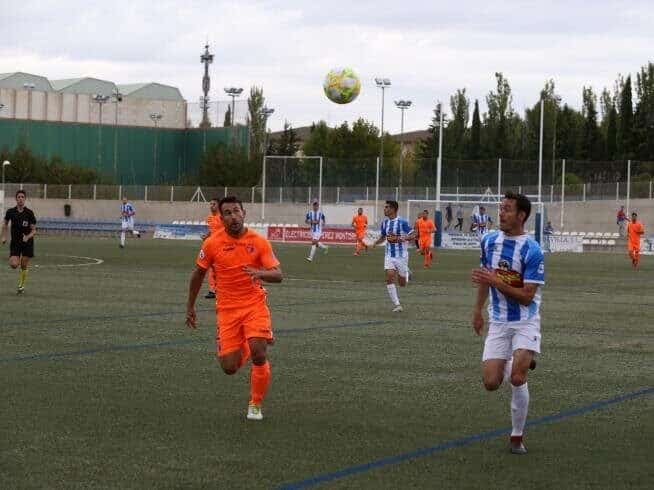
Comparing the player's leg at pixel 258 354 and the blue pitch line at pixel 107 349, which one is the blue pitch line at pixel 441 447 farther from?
the blue pitch line at pixel 107 349

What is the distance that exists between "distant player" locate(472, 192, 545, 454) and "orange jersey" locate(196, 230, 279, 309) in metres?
2.03

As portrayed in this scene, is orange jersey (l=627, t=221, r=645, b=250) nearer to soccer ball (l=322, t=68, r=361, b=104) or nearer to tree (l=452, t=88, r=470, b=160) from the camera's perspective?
soccer ball (l=322, t=68, r=361, b=104)

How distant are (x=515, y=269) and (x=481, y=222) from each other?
156ft

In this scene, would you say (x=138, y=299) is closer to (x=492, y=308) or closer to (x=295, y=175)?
(x=492, y=308)

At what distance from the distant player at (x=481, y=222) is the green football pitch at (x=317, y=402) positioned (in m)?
34.1

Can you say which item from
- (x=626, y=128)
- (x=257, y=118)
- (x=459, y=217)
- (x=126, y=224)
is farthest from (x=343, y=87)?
(x=257, y=118)

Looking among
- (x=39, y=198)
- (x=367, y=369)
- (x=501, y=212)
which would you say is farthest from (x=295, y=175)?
(x=501, y=212)

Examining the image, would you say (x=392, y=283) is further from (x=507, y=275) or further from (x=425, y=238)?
(x=425, y=238)

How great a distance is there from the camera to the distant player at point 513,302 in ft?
29.4

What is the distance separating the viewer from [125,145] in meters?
98.4

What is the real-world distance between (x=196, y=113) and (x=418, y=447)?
3714 inches

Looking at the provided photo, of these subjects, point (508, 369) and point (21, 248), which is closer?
point (508, 369)

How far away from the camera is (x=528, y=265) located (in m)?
9.09

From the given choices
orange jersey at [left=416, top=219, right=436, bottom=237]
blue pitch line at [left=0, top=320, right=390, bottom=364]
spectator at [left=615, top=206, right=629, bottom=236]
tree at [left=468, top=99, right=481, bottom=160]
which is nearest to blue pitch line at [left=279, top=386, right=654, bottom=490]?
blue pitch line at [left=0, top=320, right=390, bottom=364]
